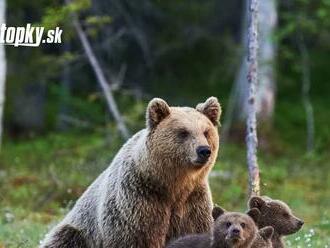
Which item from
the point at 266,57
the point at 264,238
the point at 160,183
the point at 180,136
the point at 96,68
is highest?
the point at 266,57

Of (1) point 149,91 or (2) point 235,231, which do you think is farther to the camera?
(1) point 149,91

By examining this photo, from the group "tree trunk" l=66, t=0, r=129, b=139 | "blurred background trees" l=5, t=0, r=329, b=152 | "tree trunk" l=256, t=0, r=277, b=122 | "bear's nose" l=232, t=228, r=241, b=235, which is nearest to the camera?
"bear's nose" l=232, t=228, r=241, b=235

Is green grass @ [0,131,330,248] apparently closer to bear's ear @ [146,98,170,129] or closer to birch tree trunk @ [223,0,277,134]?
birch tree trunk @ [223,0,277,134]

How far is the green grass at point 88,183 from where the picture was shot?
1351cm

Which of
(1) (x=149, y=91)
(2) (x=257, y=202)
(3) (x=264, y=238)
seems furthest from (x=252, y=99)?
(1) (x=149, y=91)

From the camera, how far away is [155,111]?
8.94 metres

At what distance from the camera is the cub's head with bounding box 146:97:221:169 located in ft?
28.5

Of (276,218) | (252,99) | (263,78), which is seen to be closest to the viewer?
(276,218)

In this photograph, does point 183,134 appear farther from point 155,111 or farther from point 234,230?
point 234,230

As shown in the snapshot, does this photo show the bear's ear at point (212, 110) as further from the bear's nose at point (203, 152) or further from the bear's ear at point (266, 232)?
the bear's ear at point (266, 232)

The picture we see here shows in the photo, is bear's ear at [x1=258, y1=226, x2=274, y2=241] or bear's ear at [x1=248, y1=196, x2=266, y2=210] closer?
bear's ear at [x1=258, y1=226, x2=274, y2=241]

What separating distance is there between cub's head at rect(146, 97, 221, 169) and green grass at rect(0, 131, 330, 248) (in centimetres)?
295

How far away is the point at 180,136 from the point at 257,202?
112cm

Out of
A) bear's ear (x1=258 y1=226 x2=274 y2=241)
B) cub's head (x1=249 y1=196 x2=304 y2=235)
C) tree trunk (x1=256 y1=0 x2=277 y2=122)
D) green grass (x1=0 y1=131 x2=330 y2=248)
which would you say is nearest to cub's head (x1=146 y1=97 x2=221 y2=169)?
bear's ear (x1=258 y1=226 x2=274 y2=241)
